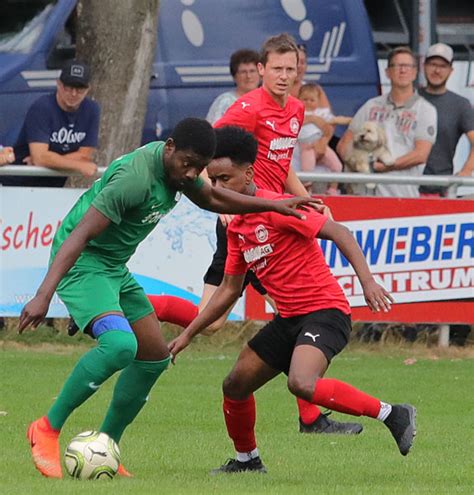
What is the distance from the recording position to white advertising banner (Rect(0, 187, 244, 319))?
1341cm

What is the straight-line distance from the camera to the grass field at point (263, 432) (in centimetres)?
776

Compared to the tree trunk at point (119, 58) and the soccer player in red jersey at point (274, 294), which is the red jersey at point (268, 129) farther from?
the tree trunk at point (119, 58)

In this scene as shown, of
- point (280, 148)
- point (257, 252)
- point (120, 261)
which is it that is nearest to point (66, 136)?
point (280, 148)

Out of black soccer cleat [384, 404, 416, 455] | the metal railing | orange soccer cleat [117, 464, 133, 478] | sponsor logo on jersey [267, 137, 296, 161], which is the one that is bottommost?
the metal railing

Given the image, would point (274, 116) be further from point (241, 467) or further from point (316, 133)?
point (316, 133)

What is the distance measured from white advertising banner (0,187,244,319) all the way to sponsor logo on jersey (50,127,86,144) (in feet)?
1.66

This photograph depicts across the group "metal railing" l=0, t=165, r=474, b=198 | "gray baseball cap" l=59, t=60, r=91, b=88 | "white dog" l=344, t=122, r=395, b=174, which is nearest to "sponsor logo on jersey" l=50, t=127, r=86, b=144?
"metal railing" l=0, t=165, r=474, b=198

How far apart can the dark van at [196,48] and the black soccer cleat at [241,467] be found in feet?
22.4

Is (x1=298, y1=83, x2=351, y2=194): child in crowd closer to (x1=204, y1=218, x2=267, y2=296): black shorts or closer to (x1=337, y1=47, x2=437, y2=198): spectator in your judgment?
(x1=337, y1=47, x2=437, y2=198): spectator

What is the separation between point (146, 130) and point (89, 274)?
7991 millimetres

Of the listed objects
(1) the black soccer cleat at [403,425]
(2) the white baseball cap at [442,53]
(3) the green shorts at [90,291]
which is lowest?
(1) the black soccer cleat at [403,425]

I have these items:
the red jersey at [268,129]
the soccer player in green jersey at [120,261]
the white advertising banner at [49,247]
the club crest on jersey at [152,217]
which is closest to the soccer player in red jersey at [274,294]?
the soccer player in green jersey at [120,261]

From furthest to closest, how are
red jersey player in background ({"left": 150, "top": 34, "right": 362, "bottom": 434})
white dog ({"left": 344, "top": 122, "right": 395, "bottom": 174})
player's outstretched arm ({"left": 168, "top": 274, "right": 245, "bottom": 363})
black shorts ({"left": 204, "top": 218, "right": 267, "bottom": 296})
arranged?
white dog ({"left": 344, "top": 122, "right": 395, "bottom": 174}), black shorts ({"left": 204, "top": 218, "right": 267, "bottom": 296}), red jersey player in background ({"left": 150, "top": 34, "right": 362, "bottom": 434}), player's outstretched arm ({"left": 168, "top": 274, "right": 245, "bottom": 363})

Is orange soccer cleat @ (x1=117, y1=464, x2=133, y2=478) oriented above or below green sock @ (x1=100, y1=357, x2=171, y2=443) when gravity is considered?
below
